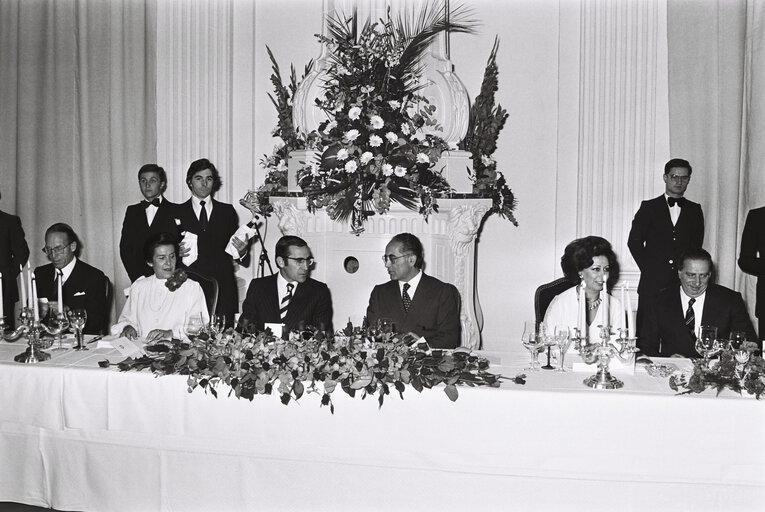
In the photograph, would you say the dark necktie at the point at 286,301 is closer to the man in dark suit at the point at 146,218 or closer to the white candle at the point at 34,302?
the white candle at the point at 34,302

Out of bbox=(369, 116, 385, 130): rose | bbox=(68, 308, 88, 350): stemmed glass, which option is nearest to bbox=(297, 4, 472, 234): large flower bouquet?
bbox=(369, 116, 385, 130): rose

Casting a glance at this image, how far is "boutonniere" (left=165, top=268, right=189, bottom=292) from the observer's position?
16.0 ft

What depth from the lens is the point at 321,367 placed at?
343 centimetres

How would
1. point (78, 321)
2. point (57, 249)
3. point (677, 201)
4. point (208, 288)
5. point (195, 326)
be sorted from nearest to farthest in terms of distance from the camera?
point (195, 326)
point (78, 321)
point (208, 288)
point (57, 249)
point (677, 201)

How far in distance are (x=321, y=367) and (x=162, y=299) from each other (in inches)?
74.4

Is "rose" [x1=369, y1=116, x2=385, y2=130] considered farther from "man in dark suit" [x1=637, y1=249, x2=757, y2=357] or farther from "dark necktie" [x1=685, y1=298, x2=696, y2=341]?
"dark necktie" [x1=685, y1=298, x2=696, y2=341]

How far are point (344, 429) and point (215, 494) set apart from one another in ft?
2.20

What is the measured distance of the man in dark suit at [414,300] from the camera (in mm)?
4723

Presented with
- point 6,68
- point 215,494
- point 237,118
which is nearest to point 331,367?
point 215,494

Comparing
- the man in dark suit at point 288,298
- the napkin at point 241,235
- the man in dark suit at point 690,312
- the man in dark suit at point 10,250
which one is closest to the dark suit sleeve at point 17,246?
the man in dark suit at point 10,250

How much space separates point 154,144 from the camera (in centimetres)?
795

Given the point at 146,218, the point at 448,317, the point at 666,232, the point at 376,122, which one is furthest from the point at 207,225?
the point at 666,232

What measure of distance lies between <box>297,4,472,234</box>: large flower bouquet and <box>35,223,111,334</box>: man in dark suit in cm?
167

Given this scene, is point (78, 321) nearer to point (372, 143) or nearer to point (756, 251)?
point (372, 143)
